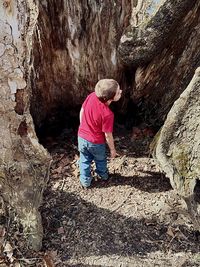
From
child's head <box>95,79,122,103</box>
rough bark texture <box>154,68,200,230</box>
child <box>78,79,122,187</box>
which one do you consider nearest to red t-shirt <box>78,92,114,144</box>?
child <box>78,79,122,187</box>

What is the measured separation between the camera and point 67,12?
423 cm

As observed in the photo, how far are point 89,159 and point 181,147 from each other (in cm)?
96

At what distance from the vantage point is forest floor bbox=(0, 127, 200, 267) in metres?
4.02

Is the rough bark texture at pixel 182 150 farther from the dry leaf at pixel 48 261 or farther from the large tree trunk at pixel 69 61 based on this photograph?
the dry leaf at pixel 48 261

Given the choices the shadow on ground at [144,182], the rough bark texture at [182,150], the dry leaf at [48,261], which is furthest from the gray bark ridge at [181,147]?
the dry leaf at [48,261]

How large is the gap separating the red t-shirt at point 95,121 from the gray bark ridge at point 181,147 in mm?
534

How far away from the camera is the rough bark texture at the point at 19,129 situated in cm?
307

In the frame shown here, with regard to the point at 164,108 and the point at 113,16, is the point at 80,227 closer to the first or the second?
the point at 164,108

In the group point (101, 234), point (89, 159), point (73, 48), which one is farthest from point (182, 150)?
point (73, 48)

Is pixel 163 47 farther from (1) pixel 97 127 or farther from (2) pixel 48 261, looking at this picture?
(2) pixel 48 261

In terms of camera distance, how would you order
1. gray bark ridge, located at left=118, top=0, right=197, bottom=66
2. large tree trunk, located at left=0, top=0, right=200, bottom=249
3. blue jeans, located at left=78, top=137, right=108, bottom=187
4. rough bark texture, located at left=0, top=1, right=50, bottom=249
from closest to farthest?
rough bark texture, located at left=0, top=1, right=50, bottom=249 < large tree trunk, located at left=0, top=0, right=200, bottom=249 < gray bark ridge, located at left=118, top=0, right=197, bottom=66 < blue jeans, located at left=78, top=137, right=108, bottom=187

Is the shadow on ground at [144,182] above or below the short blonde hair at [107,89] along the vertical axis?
below

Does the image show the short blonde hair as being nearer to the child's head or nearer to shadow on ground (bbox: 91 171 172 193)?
the child's head

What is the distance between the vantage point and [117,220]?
14.1 feet
